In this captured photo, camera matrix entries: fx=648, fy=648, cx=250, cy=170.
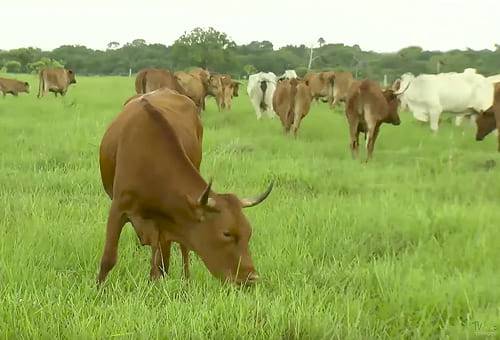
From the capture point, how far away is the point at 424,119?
14.9m

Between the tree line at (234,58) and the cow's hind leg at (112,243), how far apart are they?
1373 inches

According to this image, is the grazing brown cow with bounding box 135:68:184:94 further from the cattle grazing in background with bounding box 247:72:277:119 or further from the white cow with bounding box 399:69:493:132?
the white cow with bounding box 399:69:493:132

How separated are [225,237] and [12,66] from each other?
59.0 metres

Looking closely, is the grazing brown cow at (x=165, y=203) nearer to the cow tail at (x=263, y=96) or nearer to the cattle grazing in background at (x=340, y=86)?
the cow tail at (x=263, y=96)

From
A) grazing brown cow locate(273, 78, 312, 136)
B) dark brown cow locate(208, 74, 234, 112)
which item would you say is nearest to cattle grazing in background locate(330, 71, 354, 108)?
dark brown cow locate(208, 74, 234, 112)

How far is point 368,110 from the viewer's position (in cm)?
1024

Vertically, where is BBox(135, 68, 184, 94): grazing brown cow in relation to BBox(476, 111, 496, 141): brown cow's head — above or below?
above

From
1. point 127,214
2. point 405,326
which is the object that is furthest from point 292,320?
point 127,214

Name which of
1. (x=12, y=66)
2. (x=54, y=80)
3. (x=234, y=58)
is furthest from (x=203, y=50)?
(x=54, y=80)

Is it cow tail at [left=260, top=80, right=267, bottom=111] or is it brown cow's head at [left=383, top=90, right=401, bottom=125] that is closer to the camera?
brown cow's head at [left=383, top=90, right=401, bottom=125]

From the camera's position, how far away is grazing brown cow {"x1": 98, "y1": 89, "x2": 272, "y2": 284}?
347 cm

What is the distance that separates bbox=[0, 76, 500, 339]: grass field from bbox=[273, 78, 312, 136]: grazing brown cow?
3.35 metres

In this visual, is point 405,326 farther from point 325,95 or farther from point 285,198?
point 325,95

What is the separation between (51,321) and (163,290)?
81 centimetres
